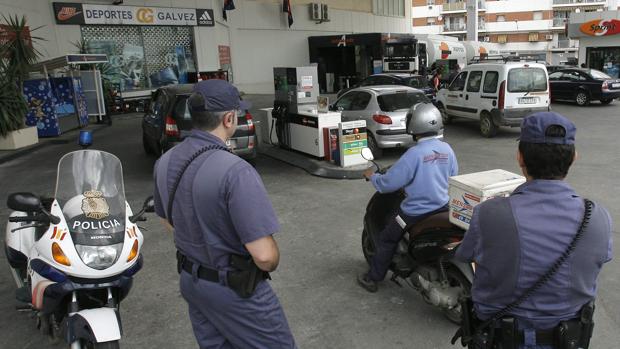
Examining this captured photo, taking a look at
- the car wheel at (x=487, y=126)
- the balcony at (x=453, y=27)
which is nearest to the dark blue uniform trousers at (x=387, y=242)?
the car wheel at (x=487, y=126)

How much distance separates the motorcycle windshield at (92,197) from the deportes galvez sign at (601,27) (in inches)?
1141

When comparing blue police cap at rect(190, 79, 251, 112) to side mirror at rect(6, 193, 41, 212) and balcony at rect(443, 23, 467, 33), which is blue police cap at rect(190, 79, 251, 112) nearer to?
side mirror at rect(6, 193, 41, 212)

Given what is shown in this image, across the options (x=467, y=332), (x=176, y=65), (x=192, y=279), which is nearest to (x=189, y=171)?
(x=192, y=279)

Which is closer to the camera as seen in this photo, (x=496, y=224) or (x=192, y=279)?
(x=496, y=224)

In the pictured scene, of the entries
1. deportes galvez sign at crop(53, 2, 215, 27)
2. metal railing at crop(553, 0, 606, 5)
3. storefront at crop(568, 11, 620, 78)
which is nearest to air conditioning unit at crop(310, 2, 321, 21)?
deportes galvez sign at crop(53, 2, 215, 27)

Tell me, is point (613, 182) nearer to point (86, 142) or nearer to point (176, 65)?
point (86, 142)

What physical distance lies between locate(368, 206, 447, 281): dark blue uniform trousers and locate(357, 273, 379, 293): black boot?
0.22 ft

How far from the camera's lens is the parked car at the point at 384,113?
32.4 ft

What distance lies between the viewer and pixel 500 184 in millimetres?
3311

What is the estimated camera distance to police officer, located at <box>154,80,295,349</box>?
83.0 inches

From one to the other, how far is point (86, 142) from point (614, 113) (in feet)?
53.9

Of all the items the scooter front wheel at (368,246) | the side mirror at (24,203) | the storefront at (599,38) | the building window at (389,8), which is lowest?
the scooter front wheel at (368,246)

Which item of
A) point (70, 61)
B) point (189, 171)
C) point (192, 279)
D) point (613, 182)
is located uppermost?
point (70, 61)

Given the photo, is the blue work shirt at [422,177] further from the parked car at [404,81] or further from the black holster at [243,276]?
the parked car at [404,81]
